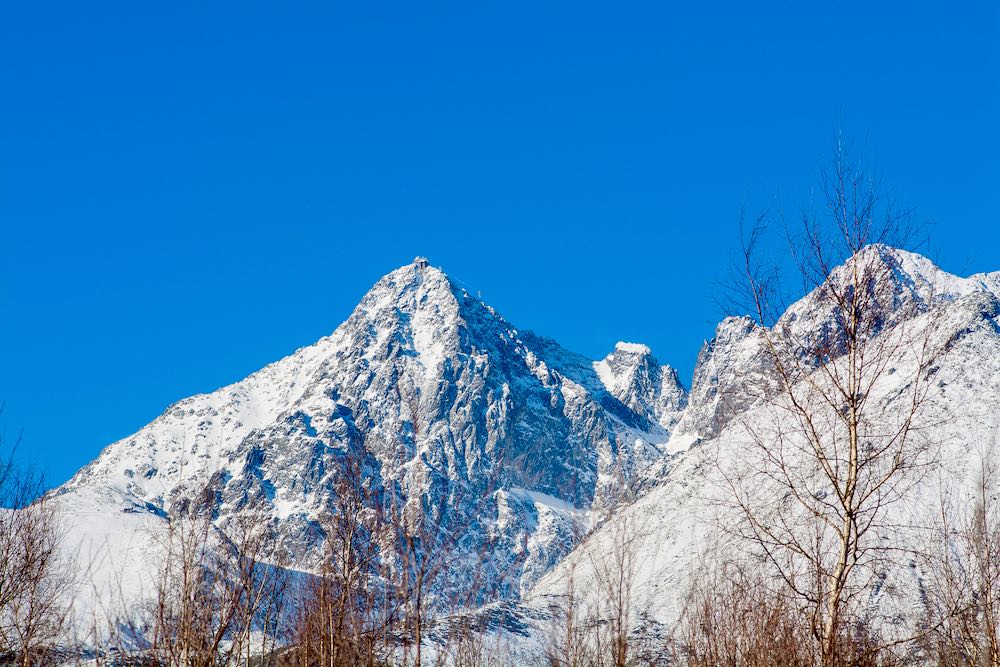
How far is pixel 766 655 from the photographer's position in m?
22.6

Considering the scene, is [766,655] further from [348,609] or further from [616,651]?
[348,609]

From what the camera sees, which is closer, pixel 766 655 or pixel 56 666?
pixel 766 655

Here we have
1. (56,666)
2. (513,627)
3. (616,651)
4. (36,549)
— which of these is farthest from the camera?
(513,627)

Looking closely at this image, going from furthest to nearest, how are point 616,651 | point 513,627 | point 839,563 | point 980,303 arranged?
point 980,303 < point 513,627 < point 616,651 < point 839,563

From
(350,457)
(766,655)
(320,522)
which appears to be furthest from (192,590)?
(766,655)

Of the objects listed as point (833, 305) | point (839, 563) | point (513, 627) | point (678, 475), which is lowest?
point (839, 563)

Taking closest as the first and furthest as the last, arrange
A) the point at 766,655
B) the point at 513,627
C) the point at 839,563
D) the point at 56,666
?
the point at 839,563 < the point at 766,655 < the point at 56,666 < the point at 513,627

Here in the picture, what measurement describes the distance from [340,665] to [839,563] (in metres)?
20.5

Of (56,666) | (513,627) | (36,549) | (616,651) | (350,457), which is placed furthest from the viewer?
(513,627)

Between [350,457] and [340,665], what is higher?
[350,457]

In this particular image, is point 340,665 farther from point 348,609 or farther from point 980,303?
point 980,303

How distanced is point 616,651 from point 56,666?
68.6 ft

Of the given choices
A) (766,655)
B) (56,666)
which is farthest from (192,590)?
(56,666)

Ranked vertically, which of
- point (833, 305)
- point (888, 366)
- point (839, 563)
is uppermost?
point (833, 305)
